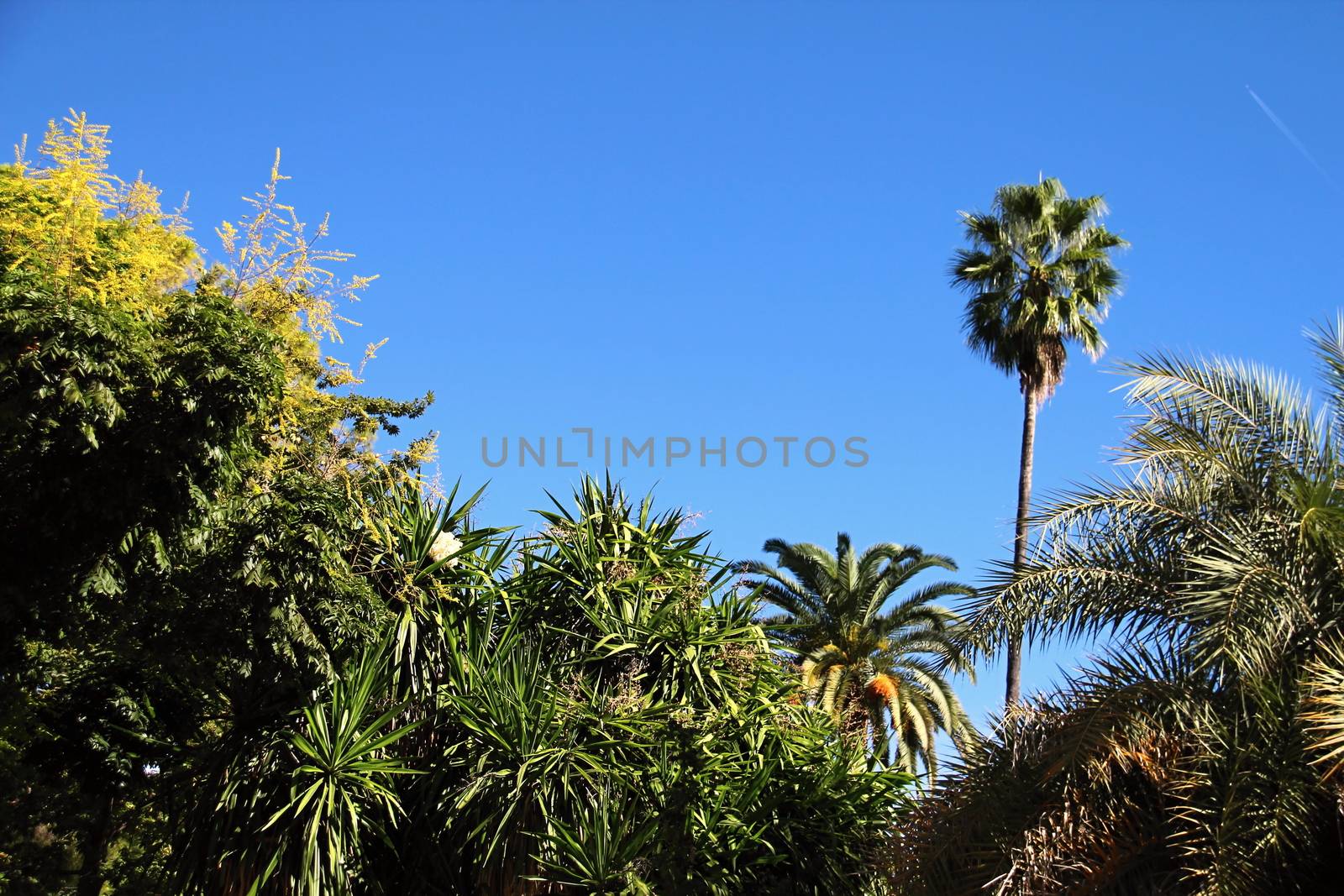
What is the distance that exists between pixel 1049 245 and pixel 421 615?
17.5 metres

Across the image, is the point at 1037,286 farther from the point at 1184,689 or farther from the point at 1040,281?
the point at 1184,689

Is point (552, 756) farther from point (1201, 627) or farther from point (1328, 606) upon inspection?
point (1328, 606)

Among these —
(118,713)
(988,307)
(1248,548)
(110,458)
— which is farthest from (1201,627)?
(988,307)

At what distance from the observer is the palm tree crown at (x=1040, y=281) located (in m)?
25.2

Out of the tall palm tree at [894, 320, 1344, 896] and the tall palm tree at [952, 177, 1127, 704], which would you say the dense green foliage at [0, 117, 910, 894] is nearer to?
the tall palm tree at [894, 320, 1344, 896]

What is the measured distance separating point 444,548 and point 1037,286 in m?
15.8

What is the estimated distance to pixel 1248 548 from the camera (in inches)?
336

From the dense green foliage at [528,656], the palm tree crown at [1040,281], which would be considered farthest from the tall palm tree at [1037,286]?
the dense green foliage at [528,656]

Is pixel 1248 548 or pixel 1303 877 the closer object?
pixel 1303 877

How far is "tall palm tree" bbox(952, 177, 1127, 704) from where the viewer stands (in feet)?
82.6

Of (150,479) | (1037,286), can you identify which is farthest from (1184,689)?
(1037,286)

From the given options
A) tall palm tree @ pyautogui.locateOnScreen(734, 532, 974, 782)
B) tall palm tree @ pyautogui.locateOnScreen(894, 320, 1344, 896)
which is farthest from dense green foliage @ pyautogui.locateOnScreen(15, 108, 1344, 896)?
tall palm tree @ pyautogui.locateOnScreen(734, 532, 974, 782)

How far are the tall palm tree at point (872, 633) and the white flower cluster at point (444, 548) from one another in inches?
459

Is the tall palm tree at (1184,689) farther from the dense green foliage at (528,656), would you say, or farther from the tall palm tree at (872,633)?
the tall palm tree at (872,633)
